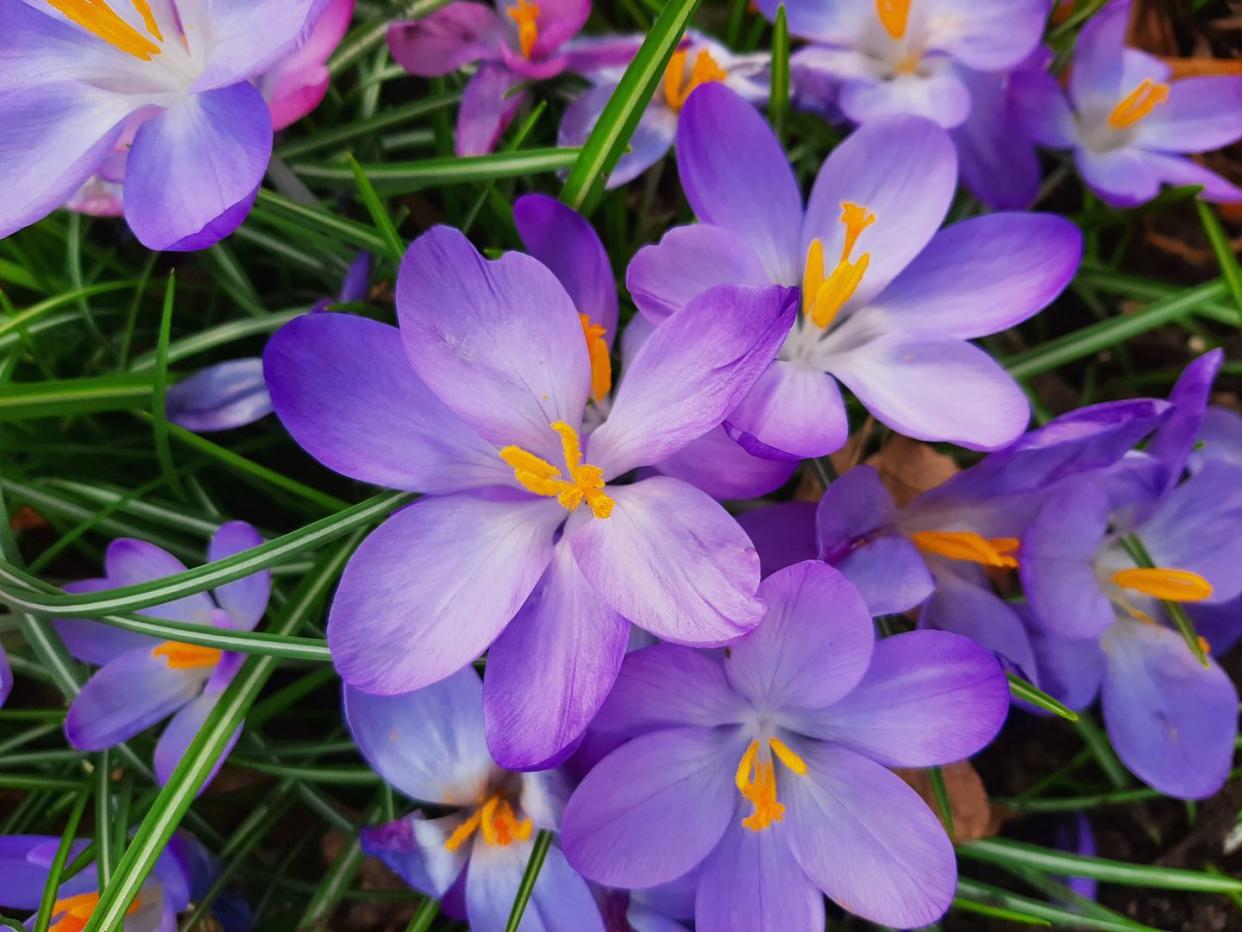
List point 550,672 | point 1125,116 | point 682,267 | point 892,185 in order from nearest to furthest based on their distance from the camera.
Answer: point 550,672
point 682,267
point 892,185
point 1125,116

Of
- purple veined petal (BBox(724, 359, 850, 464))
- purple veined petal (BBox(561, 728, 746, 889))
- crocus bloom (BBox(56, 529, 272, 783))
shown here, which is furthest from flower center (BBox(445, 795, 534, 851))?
purple veined petal (BBox(724, 359, 850, 464))

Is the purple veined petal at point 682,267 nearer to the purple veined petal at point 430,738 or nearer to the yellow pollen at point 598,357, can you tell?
the yellow pollen at point 598,357

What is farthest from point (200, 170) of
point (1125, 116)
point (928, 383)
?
point (1125, 116)

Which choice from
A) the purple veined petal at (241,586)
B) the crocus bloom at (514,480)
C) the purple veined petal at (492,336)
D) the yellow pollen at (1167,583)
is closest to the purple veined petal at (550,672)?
the crocus bloom at (514,480)

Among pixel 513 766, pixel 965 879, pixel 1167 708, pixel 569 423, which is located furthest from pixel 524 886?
pixel 1167 708

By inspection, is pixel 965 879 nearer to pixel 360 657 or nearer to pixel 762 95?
pixel 360 657

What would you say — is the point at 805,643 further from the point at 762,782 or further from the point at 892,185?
the point at 892,185
